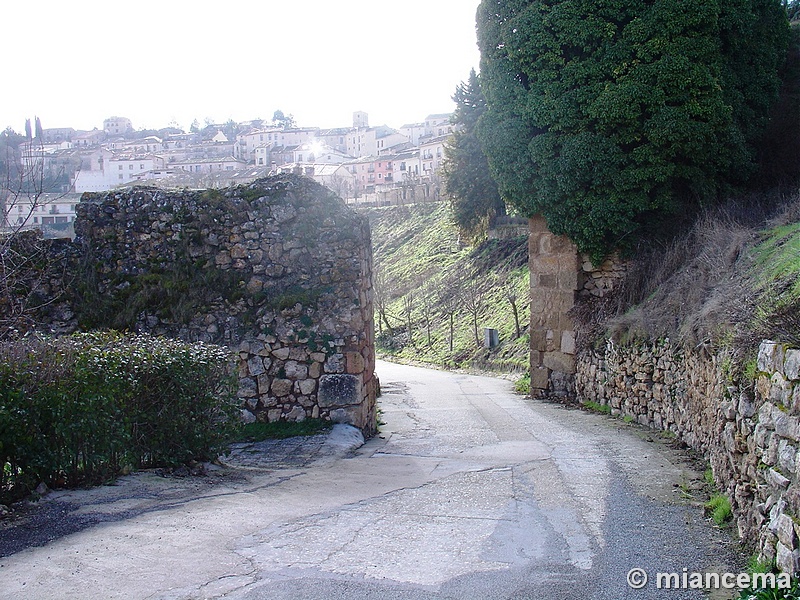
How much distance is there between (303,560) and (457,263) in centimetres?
3699

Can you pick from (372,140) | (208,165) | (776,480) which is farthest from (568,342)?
(372,140)

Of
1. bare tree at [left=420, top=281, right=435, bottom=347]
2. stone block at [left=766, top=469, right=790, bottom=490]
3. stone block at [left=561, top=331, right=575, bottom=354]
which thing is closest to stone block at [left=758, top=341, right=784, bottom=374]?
stone block at [left=766, top=469, right=790, bottom=490]

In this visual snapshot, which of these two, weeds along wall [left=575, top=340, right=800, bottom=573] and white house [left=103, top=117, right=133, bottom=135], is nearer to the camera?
weeds along wall [left=575, top=340, right=800, bottom=573]

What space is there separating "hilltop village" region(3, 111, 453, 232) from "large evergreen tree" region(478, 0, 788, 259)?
3643cm

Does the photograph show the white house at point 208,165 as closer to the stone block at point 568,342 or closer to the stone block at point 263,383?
the stone block at point 568,342

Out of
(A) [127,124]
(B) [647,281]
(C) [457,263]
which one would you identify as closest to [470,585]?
(B) [647,281]

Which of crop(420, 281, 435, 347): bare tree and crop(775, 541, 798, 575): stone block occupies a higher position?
crop(775, 541, 798, 575): stone block

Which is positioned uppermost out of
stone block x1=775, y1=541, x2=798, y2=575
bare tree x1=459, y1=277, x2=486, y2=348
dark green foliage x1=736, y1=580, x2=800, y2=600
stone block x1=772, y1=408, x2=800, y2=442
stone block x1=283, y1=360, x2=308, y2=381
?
stone block x1=772, y1=408, x2=800, y2=442

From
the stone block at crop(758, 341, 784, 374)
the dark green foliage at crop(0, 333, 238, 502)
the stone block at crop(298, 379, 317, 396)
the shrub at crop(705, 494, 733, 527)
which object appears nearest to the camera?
the stone block at crop(758, 341, 784, 374)

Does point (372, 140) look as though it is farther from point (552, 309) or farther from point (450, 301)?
point (552, 309)

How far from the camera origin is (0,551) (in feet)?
18.5

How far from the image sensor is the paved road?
17.8 ft

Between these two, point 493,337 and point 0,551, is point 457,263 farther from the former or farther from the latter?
point 0,551

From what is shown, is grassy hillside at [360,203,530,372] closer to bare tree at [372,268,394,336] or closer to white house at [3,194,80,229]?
bare tree at [372,268,394,336]
